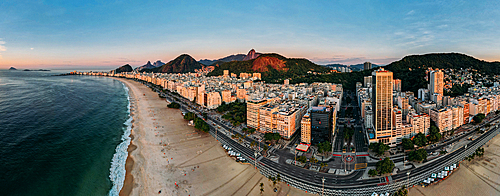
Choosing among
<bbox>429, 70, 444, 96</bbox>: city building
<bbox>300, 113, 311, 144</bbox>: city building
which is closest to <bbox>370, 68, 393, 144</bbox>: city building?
<bbox>300, 113, 311, 144</bbox>: city building

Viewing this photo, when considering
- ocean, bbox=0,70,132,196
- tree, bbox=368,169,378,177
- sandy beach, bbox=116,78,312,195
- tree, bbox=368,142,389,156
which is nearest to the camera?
sandy beach, bbox=116,78,312,195

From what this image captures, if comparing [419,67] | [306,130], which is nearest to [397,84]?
[419,67]

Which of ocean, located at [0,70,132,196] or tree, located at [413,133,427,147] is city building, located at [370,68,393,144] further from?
ocean, located at [0,70,132,196]

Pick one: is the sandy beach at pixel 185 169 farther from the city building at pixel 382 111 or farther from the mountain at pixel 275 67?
the mountain at pixel 275 67

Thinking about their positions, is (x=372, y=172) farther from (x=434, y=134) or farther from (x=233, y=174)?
(x=434, y=134)

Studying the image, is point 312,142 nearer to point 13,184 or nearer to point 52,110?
point 13,184

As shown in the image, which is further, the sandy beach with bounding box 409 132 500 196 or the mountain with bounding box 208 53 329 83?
the mountain with bounding box 208 53 329 83

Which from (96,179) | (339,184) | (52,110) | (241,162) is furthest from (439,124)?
(52,110)

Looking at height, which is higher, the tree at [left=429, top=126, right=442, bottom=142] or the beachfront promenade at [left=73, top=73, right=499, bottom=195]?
the tree at [left=429, top=126, right=442, bottom=142]

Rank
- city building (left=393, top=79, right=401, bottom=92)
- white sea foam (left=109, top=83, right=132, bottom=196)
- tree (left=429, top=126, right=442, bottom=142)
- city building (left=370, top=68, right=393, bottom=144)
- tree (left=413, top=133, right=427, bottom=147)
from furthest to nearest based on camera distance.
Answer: city building (left=393, top=79, right=401, bottom=92) → tree (left=429, top=126, right=442, bottom=142) → city building (left=370, top=68, right=393, bottom=144) → tree (left=413, top=133, right=427, bottom=147) → white sea foam (left=109, top=83, right=132, bottom=196)
